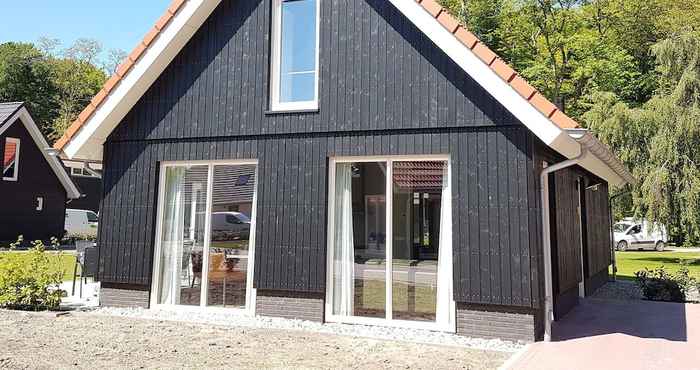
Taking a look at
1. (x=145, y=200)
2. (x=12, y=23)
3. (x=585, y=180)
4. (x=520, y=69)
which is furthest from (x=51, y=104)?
(x=585, y=180)

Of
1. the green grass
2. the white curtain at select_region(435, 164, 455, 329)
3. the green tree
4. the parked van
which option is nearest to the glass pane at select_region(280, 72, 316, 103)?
the white curtain at select_region(435, 164, 455, 329)

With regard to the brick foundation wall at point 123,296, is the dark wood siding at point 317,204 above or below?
above

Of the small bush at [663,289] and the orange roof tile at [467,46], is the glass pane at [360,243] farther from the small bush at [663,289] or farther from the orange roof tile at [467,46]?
the small bush at [663,289]

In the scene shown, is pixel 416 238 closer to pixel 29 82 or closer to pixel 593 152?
pixel 593 152

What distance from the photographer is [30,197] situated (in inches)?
1008

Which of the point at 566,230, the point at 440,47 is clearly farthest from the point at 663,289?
the point at 440,47

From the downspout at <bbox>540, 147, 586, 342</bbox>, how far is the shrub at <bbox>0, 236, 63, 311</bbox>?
25.2 ft

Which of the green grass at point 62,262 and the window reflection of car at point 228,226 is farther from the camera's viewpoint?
the green grass at point 62,262

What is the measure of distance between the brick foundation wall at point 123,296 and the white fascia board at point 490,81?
20.1ft

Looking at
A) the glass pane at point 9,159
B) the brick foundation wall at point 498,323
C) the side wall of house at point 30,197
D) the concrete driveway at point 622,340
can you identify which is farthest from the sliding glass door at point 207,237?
the glass pane at point 9,159

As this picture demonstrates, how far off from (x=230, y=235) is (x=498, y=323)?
4.37 m

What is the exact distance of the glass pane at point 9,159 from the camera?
962 inches

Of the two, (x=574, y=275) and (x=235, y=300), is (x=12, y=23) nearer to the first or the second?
(x=235, y=300)

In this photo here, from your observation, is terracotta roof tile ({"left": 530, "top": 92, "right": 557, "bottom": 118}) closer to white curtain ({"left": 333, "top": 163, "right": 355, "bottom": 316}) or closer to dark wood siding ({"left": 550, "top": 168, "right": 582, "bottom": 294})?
dark wood siding ({"left": 550, "top": 168, "right": 582, "bottom": 294})
